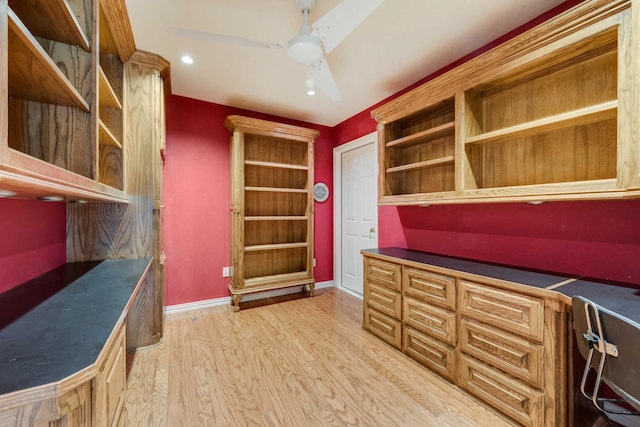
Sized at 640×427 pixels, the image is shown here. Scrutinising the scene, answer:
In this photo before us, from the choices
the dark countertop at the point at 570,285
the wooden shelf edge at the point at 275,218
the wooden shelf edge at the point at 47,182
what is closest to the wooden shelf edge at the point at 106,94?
the wooden shelf edge at the point at 47,182

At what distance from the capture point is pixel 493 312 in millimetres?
1650

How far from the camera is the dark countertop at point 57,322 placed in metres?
0.68

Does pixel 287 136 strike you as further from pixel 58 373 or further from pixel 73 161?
pixel 58 373

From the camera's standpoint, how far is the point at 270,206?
3.79 meters

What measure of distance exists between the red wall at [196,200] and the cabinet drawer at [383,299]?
1.89 meters

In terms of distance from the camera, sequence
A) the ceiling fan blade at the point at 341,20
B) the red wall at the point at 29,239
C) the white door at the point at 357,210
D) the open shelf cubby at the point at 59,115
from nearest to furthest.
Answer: the open shelf cubby at the point at 59,115, the red wall at the point at 29,239, the ceiling fan blade at the point at 341,20, the white door at the point at 357,210

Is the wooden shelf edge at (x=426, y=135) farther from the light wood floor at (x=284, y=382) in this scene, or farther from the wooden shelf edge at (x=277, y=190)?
the light wood floor at (x=284, y=382)

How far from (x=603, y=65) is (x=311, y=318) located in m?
3.10

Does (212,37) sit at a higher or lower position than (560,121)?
higher

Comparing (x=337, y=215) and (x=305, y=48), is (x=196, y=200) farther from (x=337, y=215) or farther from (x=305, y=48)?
(x=305, y=48)

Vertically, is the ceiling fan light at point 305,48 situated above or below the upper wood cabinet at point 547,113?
above

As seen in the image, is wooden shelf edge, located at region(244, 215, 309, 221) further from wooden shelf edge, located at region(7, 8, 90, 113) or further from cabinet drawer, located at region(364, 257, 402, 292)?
wooden shelf edge, located at region(7, 8, 90, 113)

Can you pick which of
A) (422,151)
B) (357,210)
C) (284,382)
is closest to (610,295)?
(422,151)

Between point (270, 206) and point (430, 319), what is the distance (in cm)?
251
